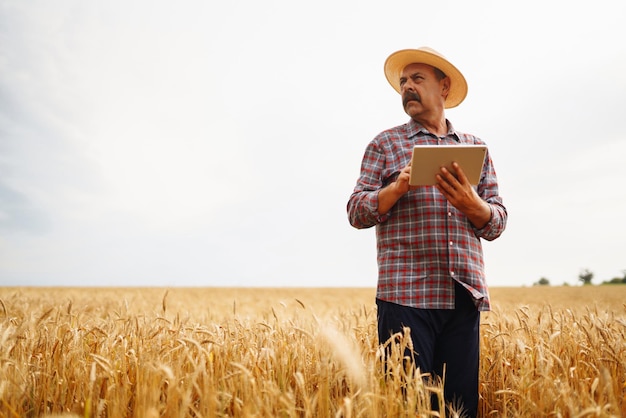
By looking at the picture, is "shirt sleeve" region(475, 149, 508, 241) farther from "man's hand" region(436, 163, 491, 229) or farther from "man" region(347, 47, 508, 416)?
"man's hand" region(436, 163, 491, 229)

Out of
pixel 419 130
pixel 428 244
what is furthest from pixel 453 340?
pixel 419 130

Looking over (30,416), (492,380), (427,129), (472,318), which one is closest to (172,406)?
(30,416)

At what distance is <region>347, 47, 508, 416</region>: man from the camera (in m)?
3.00

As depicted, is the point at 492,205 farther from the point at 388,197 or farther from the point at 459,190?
the point at 388,197

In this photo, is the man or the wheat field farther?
the man

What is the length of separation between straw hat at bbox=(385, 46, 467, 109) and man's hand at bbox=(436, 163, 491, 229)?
1.09m

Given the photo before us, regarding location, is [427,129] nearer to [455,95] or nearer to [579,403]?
[455,95]

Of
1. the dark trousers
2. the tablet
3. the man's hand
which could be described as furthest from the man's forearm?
the dark trousers

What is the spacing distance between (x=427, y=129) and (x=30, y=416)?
3203mm

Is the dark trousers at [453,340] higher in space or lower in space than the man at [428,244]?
lower

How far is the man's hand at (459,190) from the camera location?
2.77 m

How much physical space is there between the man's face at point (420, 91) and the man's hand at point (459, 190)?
2.46ft

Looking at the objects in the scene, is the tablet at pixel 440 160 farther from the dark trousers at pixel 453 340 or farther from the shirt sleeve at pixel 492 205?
the dark trousers at pixel 453 340

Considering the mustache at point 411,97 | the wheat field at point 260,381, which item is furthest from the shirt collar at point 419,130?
the wheat field at point 260,381
